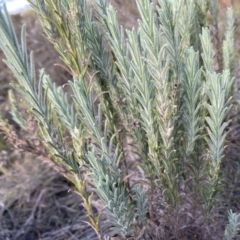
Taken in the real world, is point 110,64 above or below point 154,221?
above

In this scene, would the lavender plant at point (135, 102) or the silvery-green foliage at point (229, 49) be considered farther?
the silvery-green foliage at point (229, 49)

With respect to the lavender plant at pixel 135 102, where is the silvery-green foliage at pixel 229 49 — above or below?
above

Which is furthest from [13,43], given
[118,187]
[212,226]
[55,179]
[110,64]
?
[55,179]

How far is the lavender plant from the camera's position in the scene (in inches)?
36.9

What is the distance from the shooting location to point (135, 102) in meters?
1.05

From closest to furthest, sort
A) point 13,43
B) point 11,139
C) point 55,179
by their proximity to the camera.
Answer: point 13,43
point 11,139
point 55,179

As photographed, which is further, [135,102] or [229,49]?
[229,49]

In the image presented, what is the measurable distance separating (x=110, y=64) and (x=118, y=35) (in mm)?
127

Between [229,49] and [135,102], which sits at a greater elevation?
[229,49]

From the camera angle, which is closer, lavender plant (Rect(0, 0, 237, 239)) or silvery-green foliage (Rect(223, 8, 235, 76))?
lavender plant (Rect(0, 0, 237, 239))

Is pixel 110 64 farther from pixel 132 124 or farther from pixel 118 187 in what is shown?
pixel 118 187

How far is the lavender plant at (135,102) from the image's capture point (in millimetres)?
938

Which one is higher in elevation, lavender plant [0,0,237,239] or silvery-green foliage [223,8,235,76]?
silvery-green foliage [223,8,235,76]

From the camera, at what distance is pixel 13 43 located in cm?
89
